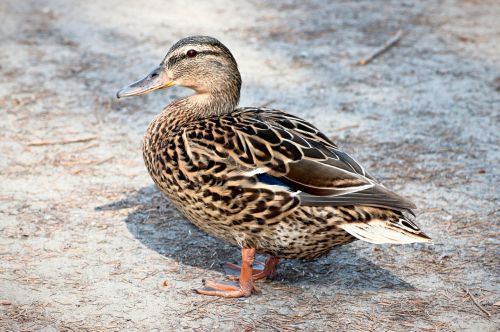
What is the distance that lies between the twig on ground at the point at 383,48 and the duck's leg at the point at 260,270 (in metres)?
3.74

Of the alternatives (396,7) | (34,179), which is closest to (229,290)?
(34,179)

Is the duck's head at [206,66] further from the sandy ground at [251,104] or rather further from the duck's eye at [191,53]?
the sandy ground at [251,104]

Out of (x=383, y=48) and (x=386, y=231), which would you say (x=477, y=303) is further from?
(x=383, y=48)

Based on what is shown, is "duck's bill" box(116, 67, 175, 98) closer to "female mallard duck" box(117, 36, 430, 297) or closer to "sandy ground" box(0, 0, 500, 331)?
"female mallard duck" box(117, 36, 430, 297)

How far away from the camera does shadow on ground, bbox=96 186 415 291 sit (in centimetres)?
455

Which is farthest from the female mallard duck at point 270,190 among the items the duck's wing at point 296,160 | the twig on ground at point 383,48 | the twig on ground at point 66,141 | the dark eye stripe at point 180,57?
the twig on ground at point 383,48

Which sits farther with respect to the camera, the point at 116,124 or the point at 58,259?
the point at 116,124

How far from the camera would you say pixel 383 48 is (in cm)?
816

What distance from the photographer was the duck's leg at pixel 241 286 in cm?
432

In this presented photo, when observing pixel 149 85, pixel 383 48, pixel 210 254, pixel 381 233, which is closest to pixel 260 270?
pixel 210 254

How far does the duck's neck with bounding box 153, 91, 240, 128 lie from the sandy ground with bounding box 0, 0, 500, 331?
0.80 metres

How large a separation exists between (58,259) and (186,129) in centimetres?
113

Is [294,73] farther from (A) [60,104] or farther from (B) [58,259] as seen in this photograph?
(B) [58,259]

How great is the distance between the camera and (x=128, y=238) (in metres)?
4.96
